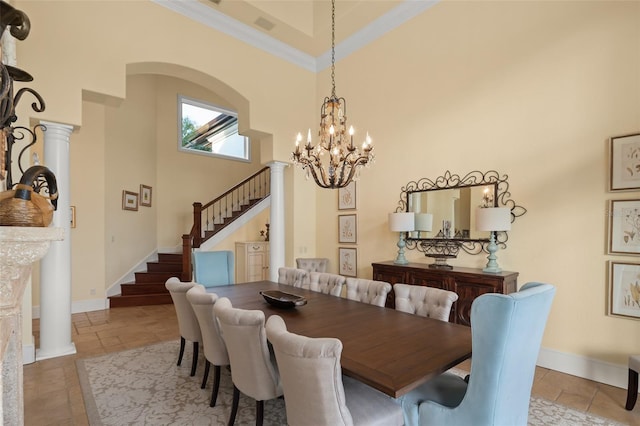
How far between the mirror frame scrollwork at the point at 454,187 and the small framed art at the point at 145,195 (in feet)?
18.0

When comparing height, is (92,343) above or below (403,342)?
below

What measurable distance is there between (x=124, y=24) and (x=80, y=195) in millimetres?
3116

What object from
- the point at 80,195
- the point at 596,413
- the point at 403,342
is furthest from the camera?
the point at 80,195

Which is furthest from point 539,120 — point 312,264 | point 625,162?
point 312,264

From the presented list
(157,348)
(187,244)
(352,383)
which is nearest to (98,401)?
(157,348)

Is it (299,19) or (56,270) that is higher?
(299,19)

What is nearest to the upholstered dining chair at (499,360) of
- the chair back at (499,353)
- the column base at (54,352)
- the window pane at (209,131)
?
the chair back at (499,353)

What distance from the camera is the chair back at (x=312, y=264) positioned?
4887mm

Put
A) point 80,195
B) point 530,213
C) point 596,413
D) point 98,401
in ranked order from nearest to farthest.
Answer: point 596,413, point 98,401, point 530,213, point 80,195

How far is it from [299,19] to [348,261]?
3.79 meters

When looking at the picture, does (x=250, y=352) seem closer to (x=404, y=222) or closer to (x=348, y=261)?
(x=404, y=222)

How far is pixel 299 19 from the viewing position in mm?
4883

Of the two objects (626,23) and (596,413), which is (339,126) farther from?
(596,413)

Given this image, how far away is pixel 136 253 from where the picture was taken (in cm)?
678
